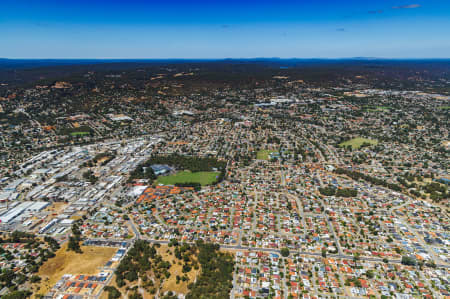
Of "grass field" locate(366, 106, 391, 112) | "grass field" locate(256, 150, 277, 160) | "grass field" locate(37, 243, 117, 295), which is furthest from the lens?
"grass field" locate(366, 106, 391, 112)

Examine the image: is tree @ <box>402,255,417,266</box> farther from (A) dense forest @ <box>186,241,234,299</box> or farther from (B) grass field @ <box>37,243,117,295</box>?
(B) grass field @ <box>37,243,117,295</box>

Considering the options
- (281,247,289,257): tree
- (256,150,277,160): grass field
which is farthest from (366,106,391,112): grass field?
(281,247,289,257): tree

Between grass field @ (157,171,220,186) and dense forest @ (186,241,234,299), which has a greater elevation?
grass field @ (157,171,220,186)

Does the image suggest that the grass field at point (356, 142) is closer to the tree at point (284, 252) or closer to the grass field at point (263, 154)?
the grass field at point (263, 154)

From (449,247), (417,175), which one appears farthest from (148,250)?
(417,175)

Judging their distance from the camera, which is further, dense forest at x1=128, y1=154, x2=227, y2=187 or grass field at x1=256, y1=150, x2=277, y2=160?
grass field at x1=256, y1=150, x2=277, y2=160

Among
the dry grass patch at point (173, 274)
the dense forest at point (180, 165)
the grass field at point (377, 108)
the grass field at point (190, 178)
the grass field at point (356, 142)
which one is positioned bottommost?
the dry grass patch at point (173, 274)

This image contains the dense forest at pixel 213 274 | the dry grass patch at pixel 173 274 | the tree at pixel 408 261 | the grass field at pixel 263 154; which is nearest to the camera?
the dense forest at pixel 213 274

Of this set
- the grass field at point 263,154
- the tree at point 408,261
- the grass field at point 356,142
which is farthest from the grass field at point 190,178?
the grass field at point 356,142
